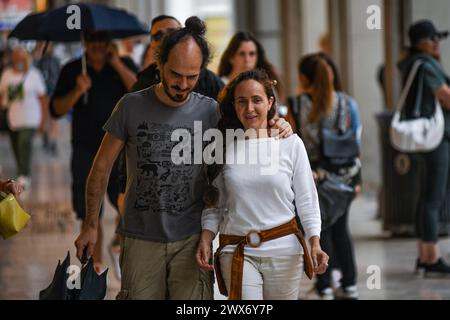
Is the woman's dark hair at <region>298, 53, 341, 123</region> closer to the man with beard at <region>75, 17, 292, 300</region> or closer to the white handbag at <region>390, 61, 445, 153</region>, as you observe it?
the white handbag at <region>390, 61, 445, 153</region>

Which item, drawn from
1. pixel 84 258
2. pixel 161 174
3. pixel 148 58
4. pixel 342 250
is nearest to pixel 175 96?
pixel 161 174

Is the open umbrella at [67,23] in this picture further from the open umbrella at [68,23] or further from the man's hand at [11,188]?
the man's hand at [11,188]

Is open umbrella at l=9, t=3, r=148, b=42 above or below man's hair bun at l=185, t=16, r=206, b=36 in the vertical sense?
below

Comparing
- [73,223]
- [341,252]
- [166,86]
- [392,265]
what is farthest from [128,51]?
[166,86]

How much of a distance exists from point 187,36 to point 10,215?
3.90 feet

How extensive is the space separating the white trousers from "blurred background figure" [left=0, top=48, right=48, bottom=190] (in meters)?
12.1

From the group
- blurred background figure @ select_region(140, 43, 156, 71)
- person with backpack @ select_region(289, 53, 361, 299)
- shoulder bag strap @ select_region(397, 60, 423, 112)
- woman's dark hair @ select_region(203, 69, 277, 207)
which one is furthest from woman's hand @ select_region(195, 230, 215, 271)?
shoulder bag strap @ select_region(397, 60, 423, 112)

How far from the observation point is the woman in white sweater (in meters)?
5.48

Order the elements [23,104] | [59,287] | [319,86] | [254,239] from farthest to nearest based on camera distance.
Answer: [23,104]
[319,86]
[59,287]
[254,239]

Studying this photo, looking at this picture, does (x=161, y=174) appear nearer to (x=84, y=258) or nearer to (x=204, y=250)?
(x=204, y=250)

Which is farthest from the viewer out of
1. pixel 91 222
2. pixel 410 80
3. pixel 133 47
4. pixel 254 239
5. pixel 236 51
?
pixel 133 47

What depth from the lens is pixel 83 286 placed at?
588cm

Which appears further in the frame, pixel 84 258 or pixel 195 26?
pixel 84 258

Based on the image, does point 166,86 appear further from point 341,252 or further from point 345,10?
point 345,10
